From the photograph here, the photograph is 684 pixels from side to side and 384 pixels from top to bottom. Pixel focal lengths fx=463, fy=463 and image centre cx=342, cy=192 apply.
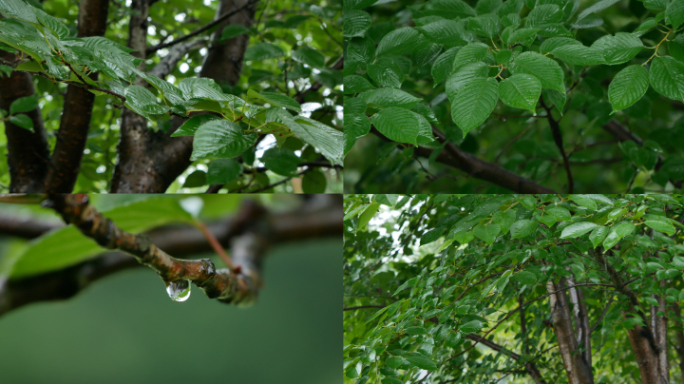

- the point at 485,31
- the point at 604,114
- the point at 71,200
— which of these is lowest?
the point at 604,114

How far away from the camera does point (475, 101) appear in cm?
46

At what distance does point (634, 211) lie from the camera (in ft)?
2.08

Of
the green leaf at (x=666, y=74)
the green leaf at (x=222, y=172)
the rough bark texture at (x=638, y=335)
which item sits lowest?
the rough bark texture at (x=638, y=335)

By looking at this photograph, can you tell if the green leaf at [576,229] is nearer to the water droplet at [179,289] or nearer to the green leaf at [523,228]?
the green leaf at [523,228]

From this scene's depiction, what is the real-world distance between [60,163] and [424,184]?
76 cm

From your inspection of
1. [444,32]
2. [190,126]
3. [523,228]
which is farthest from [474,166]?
[190,126]

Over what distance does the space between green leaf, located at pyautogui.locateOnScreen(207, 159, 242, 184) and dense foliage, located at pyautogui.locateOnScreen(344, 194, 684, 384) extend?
223 millimetres

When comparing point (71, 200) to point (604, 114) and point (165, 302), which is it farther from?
point (604, 114)

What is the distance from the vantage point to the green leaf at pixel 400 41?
2.04 feet

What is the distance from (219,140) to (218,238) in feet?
0.92

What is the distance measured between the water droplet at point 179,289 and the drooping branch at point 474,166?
52 cm

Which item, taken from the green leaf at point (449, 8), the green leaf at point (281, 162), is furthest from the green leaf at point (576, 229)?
the green leaf at point (281, 162)

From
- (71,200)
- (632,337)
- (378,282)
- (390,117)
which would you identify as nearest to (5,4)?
(71,200)

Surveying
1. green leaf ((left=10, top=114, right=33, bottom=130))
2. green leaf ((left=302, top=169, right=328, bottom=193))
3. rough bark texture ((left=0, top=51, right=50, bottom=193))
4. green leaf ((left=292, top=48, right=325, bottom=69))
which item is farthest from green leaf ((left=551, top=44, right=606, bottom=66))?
rough bark texture ((left=0, top=51, right=50, bottom=193))
